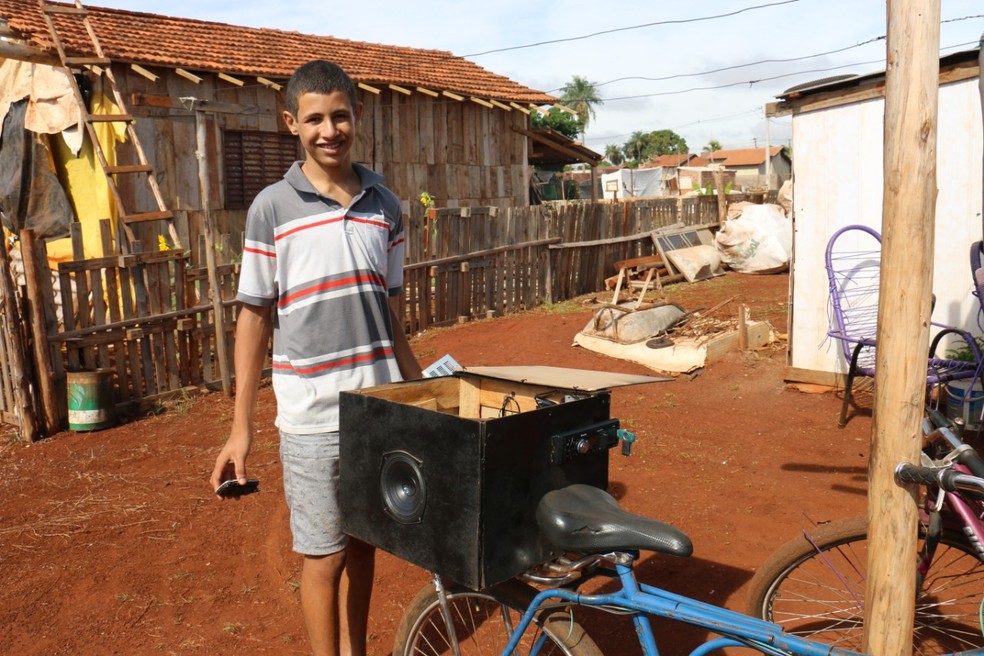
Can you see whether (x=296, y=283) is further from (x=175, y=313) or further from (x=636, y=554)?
(x=175, y=313)

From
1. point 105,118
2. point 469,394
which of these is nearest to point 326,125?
point 469,394

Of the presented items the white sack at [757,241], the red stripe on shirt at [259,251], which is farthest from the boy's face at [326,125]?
the white sack at [757,241]

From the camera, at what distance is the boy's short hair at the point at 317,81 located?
101 inches

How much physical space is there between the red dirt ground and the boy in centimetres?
106

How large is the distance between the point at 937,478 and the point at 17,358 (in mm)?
6403

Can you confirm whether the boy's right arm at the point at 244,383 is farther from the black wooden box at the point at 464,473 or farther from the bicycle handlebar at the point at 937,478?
the bicycle handlebar at the point at 937,478

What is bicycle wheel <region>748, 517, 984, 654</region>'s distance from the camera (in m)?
2.72

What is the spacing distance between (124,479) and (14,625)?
1.91 metres

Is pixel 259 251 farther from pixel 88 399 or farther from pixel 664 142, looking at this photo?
pixel 664 142

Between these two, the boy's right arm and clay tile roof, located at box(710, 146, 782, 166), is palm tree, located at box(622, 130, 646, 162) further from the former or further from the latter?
the boy's right arm

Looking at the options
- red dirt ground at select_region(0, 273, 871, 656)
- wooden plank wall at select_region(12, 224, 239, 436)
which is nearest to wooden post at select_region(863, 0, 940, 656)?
red dirt ground at select_region(0, 273, 871, 656)

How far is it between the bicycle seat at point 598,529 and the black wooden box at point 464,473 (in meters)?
0.06

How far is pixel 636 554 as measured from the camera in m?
2.20

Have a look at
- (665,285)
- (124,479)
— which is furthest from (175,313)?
(665,285)
